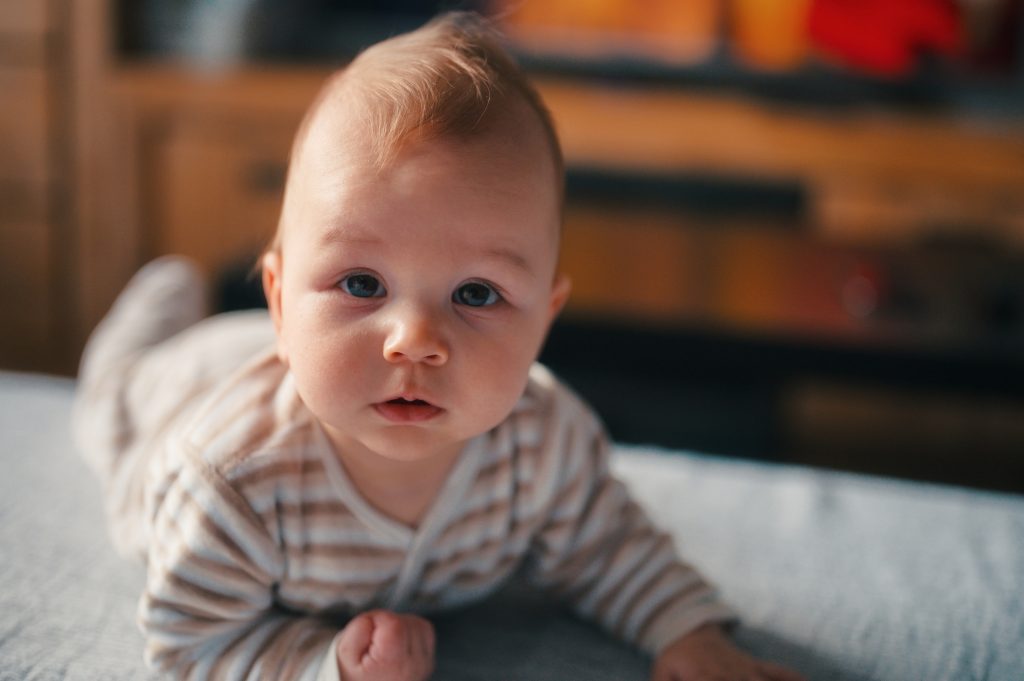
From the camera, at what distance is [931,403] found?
2080 mm

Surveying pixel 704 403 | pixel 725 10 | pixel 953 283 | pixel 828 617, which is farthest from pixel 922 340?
pixel 828 617

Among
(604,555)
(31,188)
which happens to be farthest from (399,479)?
(31,188)

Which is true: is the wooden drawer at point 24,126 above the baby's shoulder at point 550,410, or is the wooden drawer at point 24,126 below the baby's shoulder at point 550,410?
below

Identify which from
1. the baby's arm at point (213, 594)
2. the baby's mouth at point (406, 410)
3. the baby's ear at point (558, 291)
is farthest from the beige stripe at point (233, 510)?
the baby's ear at point (558, 291)

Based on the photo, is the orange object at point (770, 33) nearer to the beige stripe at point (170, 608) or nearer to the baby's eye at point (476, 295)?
the baby's eye at point (476, 295)

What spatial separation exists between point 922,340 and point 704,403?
34 centimetres

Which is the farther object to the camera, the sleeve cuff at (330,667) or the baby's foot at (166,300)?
the baby's foot at (166,300)

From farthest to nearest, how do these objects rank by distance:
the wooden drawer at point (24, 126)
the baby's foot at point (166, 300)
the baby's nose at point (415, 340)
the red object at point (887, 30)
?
1. the wooden drawer at point (24, 126)
2. the red object at point (887, 30)
3. the baby's foot at point (166, 300)
4. the baby's nose at point (415, 340)

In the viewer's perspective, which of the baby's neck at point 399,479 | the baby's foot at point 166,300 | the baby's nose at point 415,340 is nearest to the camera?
the baby's nose at point 415,340

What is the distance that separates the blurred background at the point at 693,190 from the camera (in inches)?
66.3

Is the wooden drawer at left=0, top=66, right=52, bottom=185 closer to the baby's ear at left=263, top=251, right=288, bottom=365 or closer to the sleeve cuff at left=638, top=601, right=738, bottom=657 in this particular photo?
the baby's ear at left=263, top=251, right=288, bottom=365

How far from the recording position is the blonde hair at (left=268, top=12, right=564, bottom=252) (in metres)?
0.60

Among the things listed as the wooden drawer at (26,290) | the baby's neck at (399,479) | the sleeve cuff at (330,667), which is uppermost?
the baby's neck at (399,479)

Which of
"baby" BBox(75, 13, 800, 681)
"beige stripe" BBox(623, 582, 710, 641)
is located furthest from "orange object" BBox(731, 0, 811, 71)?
"beige stripe" BBox(623, 582, 710, 641)
